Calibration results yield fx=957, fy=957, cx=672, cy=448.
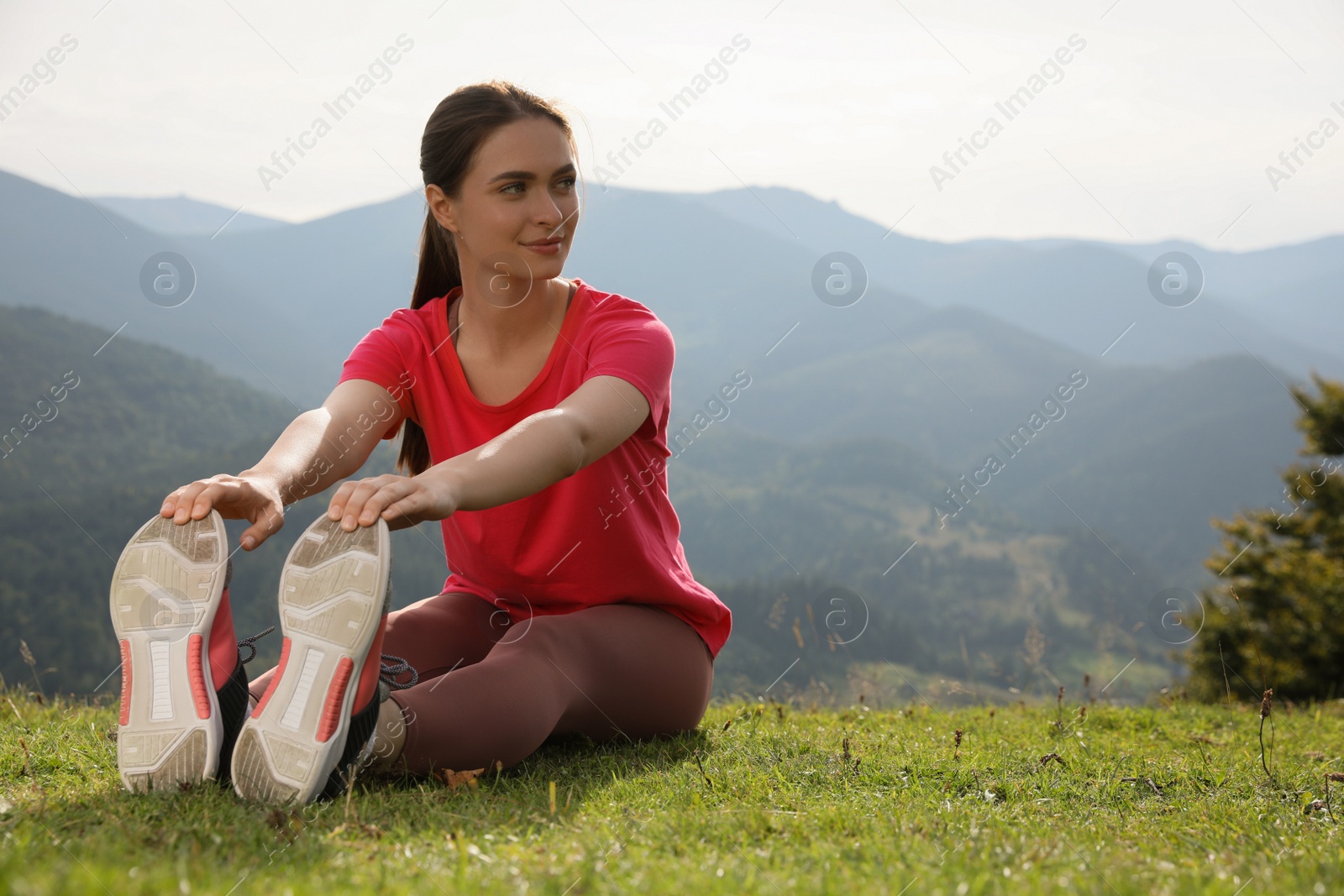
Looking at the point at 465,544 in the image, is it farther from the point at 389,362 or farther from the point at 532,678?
the point at 532,678

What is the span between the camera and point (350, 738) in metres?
2.17

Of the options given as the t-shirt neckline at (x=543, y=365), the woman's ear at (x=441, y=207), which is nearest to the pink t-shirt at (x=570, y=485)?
the t-shirt neckline at (x=543, y=365)

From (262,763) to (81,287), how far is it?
209 meters

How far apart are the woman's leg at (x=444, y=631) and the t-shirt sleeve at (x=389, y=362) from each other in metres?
0.61

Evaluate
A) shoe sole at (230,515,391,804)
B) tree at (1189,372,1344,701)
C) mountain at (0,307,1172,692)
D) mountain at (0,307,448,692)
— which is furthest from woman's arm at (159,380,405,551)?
mountain at (0,307,448,692)

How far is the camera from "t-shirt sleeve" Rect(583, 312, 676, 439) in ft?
9.42

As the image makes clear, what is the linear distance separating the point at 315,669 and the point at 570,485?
1.09 m

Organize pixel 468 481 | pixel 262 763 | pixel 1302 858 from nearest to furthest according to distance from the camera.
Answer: pixel 1302 858 < pixel 262 763 < pixel 468 481

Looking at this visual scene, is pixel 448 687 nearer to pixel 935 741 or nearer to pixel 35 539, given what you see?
pixel 935 741

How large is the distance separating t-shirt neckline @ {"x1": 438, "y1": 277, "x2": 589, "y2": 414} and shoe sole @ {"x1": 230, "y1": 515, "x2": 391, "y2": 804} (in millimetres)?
1033

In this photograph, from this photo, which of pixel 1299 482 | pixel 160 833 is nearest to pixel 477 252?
pixel 160 833

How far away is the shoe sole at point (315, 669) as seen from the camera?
A: 2.09 meters

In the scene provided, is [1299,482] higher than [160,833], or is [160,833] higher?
[1299,482]

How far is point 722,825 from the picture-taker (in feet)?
6.98
